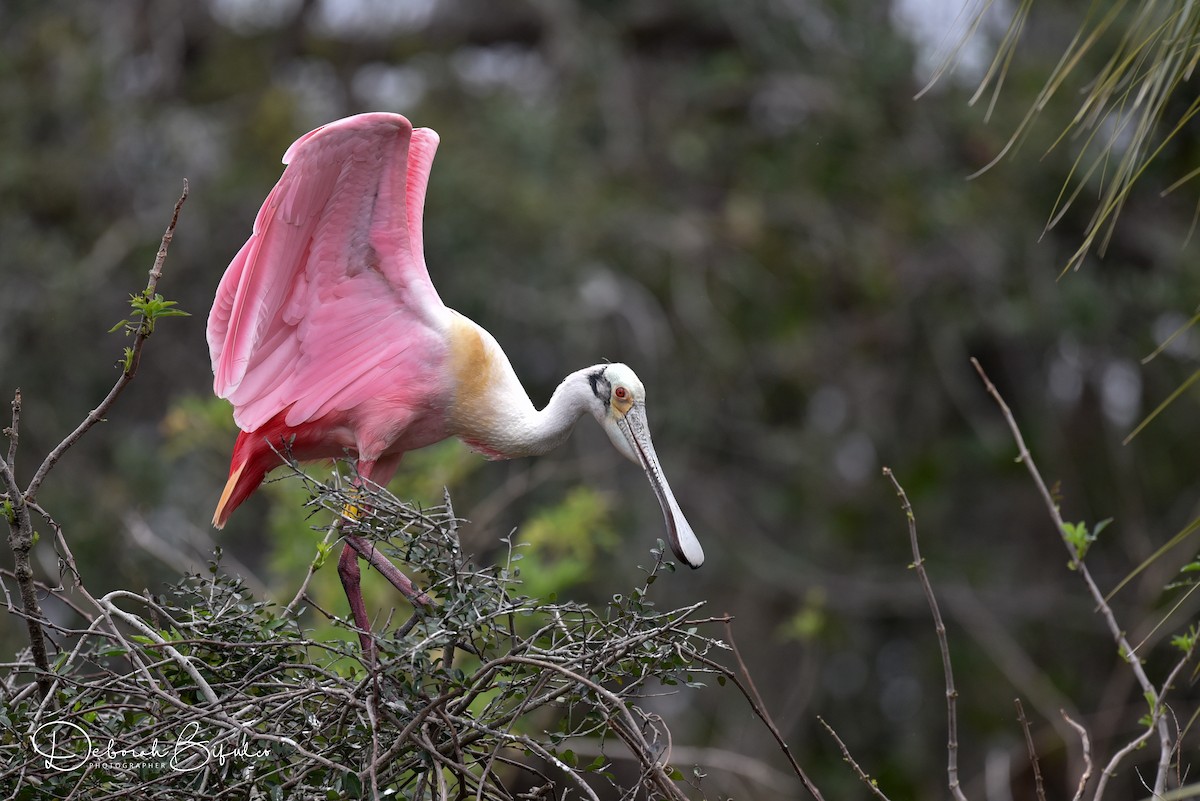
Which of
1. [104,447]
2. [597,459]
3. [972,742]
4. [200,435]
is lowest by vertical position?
[972,742]

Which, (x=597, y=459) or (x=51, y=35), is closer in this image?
(x=597, y=459)

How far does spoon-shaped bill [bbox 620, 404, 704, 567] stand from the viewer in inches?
154

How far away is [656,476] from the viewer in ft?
13.4

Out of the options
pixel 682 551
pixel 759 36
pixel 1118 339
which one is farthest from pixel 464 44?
pixel 682 551

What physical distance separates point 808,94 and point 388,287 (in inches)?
214

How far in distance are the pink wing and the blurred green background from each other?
310cm

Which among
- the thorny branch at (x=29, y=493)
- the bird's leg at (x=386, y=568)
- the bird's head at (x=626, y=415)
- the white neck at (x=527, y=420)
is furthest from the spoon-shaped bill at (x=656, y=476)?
the thorny branch at (x=29, y=493)

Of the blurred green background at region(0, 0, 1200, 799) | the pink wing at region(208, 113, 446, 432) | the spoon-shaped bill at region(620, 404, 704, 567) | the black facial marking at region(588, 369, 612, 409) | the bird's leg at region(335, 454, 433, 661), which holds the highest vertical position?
the pink wing at region(208, 113, 446, 432)

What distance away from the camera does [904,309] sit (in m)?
9.41

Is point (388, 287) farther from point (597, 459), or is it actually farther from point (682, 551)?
point (597, 459)

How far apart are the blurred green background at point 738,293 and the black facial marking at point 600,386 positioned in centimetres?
305
